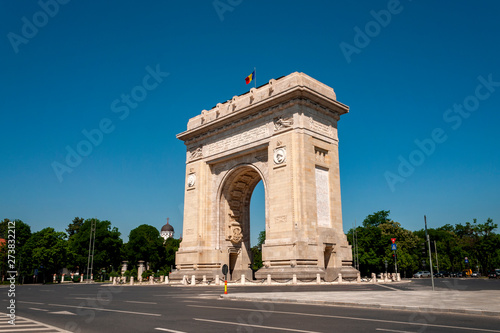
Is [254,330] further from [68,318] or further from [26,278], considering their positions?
[26,278]

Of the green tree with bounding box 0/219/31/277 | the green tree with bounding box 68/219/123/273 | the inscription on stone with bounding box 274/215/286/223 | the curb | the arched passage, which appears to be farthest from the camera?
the green tree with bounding box 68/219/123/273

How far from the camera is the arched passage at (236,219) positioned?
44.2m

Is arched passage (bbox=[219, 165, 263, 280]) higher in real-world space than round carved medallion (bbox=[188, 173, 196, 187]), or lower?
lower

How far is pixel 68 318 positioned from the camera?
11203mm

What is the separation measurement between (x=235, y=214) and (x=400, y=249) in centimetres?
4197

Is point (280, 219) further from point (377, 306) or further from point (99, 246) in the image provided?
point (99, 246)

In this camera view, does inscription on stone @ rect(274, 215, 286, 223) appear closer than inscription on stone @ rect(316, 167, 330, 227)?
Yes

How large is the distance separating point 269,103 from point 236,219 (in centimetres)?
1486

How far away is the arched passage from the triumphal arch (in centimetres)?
12

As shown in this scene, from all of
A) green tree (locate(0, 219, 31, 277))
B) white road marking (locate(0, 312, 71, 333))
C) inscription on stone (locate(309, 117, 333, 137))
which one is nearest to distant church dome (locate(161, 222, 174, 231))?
green tree (locate(0, 219, 31, 277))

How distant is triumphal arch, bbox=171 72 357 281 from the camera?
34844 millimetres

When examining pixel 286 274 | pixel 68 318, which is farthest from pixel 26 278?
pixel 68 318

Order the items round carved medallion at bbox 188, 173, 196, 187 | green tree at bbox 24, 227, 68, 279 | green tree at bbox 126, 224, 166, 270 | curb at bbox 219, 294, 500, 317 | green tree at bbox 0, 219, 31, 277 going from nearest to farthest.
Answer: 1. curb at bbox 219, 294, 500, 317
2. round carved medallion at bbox 188, 173, 196, 187
3. green tree at bbox 0, 219, 31, 277
4. green tree at bbox 24, 227, 68, 279
5. green tree at bbox 126, 224, 166, 270

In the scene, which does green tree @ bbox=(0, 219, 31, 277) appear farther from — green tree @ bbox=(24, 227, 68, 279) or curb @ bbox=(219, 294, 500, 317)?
curb @ bbox=(219, 294, 500, 317)
